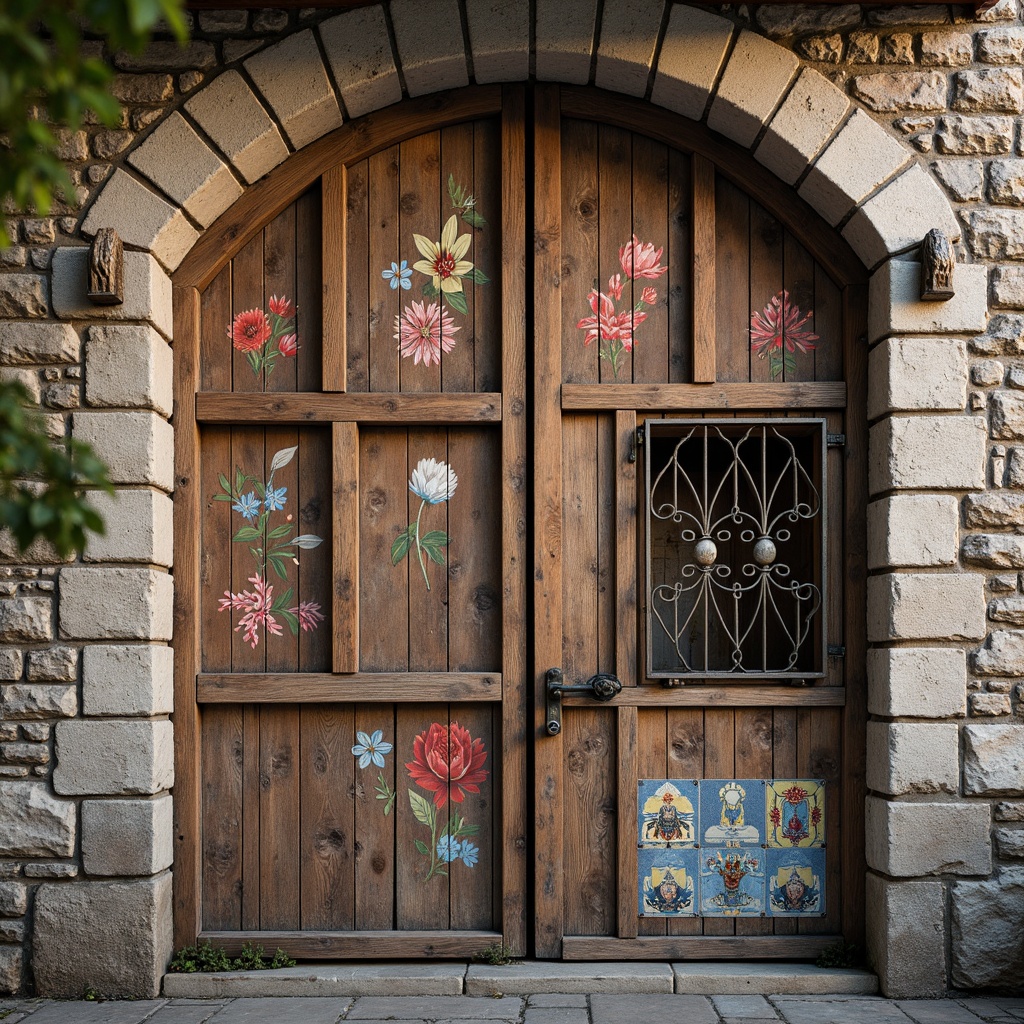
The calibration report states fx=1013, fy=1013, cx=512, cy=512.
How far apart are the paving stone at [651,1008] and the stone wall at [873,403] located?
66 cm

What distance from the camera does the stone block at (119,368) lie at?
3504mm

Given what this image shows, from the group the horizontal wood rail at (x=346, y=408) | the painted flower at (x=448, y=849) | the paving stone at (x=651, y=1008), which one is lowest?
the paving stone at (x=651, y=1008)

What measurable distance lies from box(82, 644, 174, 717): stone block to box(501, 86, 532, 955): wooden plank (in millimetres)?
1238

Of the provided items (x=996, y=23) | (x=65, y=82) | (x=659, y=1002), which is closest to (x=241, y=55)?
(x=65, y=82)

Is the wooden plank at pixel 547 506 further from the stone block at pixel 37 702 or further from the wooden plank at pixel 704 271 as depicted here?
the stone block at pixel 37 702

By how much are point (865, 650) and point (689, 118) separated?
2062 millimetres

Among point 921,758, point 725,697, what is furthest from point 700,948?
point 921,758

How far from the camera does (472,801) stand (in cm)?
369

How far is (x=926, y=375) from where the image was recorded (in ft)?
11.5

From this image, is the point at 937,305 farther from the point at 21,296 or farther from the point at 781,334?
the point at 21,296

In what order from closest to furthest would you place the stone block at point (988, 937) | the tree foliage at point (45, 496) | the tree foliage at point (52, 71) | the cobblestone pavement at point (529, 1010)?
1. the tree foliage at point (52, 71)
2. the tree foliage at point (45, 496)
3. the cobblestone pavement at point (529, 1010)
4. the stone block at point (988, 937)

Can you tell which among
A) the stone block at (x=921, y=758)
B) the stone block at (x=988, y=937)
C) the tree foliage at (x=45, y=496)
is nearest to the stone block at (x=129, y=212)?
the tree foliage at (x=45, y=496)

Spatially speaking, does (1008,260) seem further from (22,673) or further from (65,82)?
(22,673)

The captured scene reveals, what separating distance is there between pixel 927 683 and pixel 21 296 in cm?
339
